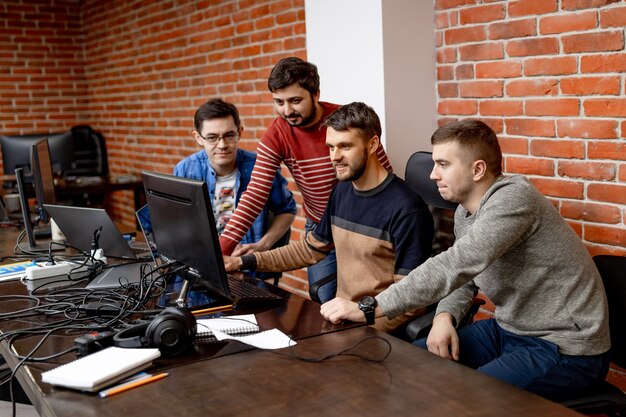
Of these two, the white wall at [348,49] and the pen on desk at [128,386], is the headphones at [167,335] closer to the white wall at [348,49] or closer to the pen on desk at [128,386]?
the pen on desk at [128,386]

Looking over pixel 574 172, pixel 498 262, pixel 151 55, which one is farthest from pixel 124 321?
A: pixel 151 55

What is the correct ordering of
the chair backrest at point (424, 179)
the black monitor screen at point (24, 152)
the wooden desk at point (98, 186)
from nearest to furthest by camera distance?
1. the chair backrest at point (424, 179)
2. the wooden desk at point (98, 186)
3. the black monitor screen at point (24, 152)

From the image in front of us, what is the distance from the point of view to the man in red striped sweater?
2.98 m

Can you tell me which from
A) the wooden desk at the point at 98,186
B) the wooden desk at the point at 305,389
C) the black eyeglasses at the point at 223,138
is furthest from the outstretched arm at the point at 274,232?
the wooden desk at the point at 98,186

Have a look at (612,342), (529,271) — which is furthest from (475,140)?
(612,342)

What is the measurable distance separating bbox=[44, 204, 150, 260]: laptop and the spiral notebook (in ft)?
3.11

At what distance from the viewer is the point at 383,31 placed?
11.0 ft

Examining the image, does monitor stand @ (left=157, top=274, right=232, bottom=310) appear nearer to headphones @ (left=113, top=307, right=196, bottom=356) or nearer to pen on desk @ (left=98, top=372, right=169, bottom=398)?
headphones @ (left=113, top=307, right=196, bottom=356)

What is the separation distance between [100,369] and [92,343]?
19 centimetres

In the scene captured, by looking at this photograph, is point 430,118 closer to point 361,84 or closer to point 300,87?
point 361,84

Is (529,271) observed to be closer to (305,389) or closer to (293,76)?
(305,389)

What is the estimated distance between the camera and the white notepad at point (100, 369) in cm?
163

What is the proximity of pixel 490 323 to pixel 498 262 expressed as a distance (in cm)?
28

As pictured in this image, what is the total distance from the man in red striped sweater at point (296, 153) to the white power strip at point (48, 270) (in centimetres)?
58
